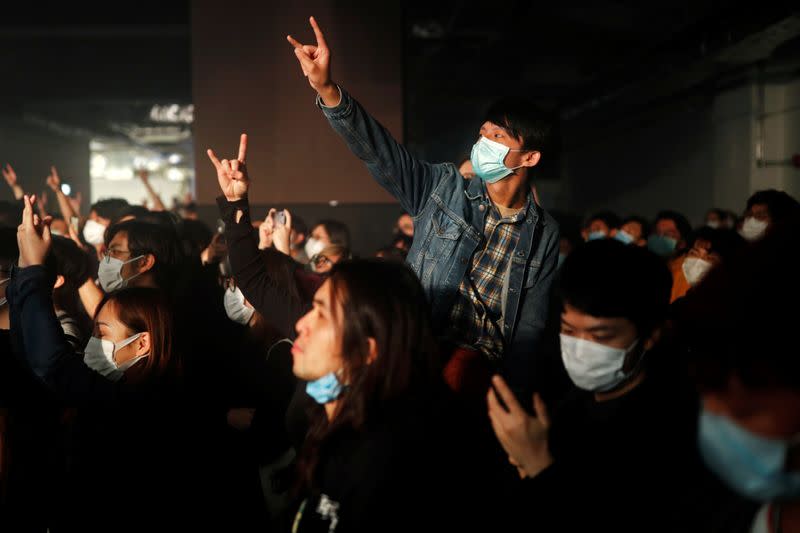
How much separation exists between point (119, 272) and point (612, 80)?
465 inches

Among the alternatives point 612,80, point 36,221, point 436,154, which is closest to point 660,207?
point 612,80

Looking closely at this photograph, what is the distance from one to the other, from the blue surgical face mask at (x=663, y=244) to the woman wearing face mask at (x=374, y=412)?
5494 millimetres

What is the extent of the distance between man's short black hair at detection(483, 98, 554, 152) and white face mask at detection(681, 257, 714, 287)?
1878 mm

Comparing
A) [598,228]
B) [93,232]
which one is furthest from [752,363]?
[598,228]

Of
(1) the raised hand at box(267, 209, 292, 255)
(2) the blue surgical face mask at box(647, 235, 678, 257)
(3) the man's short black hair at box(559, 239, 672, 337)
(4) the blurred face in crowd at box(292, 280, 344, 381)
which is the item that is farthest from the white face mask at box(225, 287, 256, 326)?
(2) the blue surgical face mask at box(647, 235, 678, 257)

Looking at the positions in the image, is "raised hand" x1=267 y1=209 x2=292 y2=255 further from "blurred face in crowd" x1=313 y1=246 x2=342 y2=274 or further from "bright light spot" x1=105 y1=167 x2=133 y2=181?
"bright light spot" x1=105 y1=167 x2=133 y2=181

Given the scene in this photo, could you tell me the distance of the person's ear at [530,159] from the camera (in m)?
2.71

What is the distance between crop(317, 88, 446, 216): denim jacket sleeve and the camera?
2352 mm

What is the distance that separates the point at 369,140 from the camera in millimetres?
2381

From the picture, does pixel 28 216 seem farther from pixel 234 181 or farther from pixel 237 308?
pixel 237 308

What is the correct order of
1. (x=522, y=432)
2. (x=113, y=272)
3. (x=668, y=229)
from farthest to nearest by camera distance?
(x=668, y=229), (x=113, y=272), (x=522, y=432)

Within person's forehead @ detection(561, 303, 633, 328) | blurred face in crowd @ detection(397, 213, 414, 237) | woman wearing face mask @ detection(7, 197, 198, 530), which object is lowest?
woman wearing face mask @ detection(7, 197, 198, 530)

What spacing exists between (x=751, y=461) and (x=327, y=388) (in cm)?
105

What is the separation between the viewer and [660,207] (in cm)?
1560
